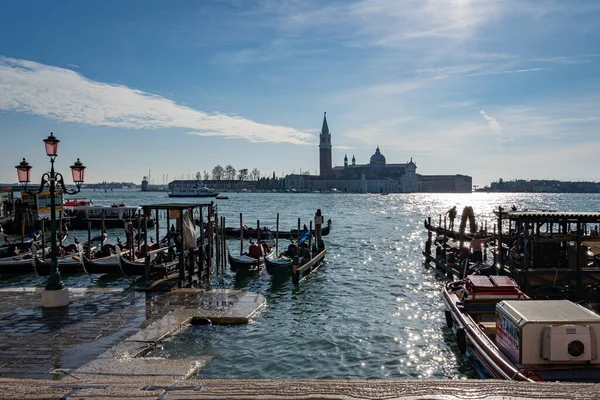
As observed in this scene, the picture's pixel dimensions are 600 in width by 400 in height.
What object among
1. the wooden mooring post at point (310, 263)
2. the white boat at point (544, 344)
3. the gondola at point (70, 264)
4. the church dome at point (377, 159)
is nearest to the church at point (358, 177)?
the church dome at point (377, 159)

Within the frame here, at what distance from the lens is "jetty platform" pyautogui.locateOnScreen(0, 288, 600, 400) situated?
3.21 m

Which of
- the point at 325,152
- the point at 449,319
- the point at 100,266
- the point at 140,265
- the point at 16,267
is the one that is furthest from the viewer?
the point at 325,152

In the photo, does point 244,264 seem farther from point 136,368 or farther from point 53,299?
point 136,368

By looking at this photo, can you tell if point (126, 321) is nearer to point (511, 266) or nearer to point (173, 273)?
point (173, 273)

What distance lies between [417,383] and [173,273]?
1255 centimetres

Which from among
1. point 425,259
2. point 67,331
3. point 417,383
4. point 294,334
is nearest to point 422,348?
point 294,334

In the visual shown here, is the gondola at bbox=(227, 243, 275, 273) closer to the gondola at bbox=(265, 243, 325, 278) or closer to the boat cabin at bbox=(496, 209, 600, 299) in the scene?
the gondola at bbox=(265, 243, 325, 278)

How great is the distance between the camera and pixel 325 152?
17988 centimetres

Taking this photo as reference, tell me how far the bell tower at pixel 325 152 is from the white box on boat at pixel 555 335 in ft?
556

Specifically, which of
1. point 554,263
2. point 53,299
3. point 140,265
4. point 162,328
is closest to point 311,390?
point 162,328

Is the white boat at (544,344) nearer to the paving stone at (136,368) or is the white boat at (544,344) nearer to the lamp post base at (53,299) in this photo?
the paving stone at (136,368)

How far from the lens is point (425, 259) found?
24.8 meters

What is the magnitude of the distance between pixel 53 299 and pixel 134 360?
400cm

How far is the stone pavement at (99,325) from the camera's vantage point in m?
7.16
